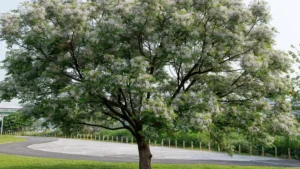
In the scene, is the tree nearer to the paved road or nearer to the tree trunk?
the tree trunk

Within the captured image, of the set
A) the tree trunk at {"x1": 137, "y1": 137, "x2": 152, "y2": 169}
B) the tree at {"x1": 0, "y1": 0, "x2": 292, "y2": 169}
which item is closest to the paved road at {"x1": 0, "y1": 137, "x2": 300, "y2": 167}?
the tree trunk at {"x1": 137, "y1": 137, "x2": 152, "y2": 169}

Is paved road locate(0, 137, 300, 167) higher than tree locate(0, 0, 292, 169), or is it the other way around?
tree locate(0, 0, 292, 169)

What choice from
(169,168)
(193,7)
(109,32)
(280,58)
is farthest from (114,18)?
(169,168)

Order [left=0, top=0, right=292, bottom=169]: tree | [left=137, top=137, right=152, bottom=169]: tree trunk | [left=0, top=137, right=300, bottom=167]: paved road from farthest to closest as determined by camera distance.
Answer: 1. [left=0, top=137, right=300, bottom=167]: paved road
2. [left=137, top=137, right=152, bottom=169]: tree trunk
3. [left=0, top=0, right=292, bottom=169]: tree

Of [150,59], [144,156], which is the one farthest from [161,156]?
[150,59]

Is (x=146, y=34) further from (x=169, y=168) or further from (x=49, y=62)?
(x=169, y=168)

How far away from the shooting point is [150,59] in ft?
44.1

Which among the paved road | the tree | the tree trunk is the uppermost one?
the tree

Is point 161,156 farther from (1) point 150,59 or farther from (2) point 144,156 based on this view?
(1) point 150,59

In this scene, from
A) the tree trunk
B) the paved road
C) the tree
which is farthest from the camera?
the paved road

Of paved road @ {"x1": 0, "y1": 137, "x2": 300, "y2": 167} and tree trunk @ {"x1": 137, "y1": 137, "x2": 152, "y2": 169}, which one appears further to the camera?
paved road @ {"x1": 0, "y1": 137, "x2": 300, "y2": 167}

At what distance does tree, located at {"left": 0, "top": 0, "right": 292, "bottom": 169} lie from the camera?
11.7 metres

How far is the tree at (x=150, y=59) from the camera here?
38.4 ft

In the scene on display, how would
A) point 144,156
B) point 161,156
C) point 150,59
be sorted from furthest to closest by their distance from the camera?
point 161,156 < point 144,156 < point 150,59
